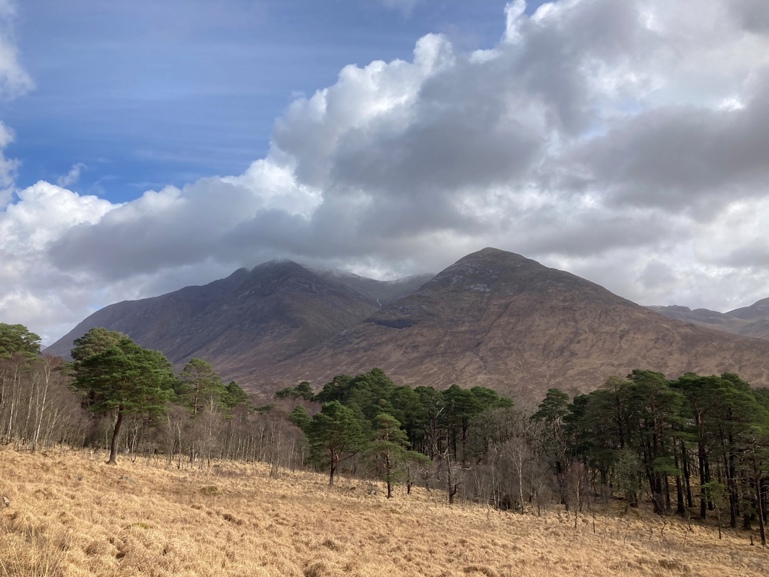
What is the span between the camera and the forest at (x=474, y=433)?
1677 inches

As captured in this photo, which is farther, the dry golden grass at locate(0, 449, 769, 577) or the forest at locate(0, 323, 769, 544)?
the forest at locate(0, 323, 769, 544)

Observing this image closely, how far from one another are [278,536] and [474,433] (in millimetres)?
50448

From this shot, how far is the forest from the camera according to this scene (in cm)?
4259

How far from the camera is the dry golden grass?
454 inches

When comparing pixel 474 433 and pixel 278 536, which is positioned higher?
pixel 278 536

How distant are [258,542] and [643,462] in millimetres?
49560

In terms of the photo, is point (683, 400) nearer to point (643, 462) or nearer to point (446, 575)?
point (643, 462)

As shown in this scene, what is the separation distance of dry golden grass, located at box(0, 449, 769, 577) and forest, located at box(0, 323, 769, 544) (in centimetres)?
739

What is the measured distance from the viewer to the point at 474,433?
2594 inches

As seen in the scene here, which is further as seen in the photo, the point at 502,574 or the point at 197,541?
the point at 502,574

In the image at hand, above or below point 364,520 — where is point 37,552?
above

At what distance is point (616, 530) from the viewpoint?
127ft

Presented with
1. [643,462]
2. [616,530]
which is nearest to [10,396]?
[616,530]

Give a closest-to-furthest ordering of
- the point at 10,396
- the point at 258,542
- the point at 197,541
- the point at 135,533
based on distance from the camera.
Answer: the point at 135,533, the point at 197,541, the point at 258,542, the point at 10,396
